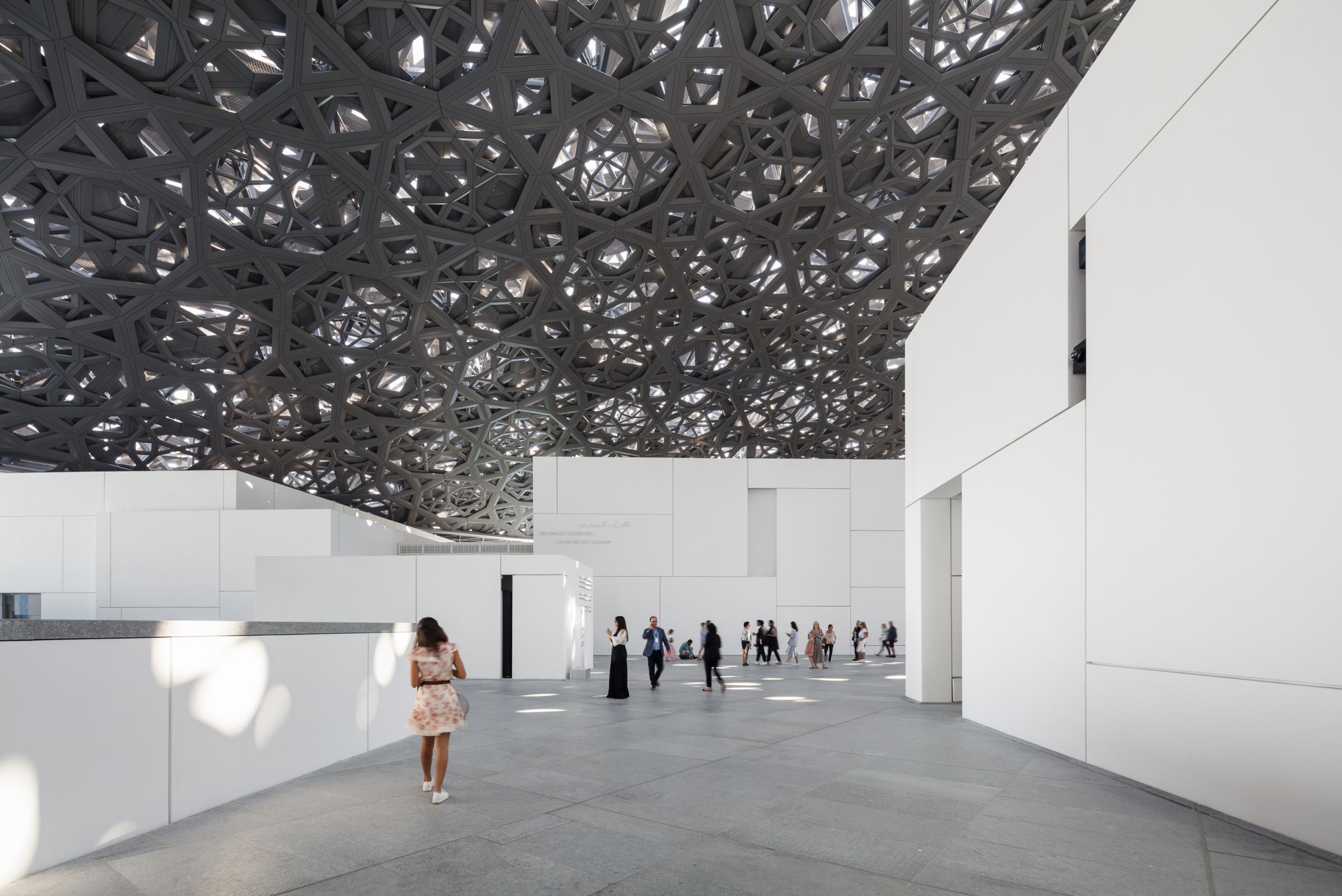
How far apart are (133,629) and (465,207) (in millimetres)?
19965

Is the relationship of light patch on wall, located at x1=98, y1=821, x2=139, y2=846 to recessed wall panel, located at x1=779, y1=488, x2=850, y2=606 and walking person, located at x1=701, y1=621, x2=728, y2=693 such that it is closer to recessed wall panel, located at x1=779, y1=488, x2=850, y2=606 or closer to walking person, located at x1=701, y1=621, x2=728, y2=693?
walking person, located at x1=701, y1=621, x2=728, y2=693

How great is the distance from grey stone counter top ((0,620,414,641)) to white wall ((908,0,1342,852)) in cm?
634

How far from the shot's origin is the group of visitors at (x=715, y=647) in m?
12.2

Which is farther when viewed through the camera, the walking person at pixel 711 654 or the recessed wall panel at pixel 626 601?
the recessed wall panel at pixel 626 601

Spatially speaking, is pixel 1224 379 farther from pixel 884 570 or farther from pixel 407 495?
pixel 407 495

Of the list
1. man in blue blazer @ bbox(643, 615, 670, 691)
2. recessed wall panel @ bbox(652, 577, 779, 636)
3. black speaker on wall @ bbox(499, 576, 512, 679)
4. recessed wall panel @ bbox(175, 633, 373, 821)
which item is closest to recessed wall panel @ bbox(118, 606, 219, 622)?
black speaker on wall @ bbox(499, 576, 512, 679)

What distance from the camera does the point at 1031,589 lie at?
8117mm

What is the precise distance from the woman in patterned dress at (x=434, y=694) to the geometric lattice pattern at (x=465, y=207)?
16.0m

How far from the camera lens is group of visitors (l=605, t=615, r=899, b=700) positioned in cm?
1220

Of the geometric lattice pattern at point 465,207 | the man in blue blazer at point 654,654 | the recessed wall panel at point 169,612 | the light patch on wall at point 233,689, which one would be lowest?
the recessed wall panel at point 169,612

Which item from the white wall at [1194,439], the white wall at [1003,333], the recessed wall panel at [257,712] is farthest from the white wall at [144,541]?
the white wall at [1194,439]

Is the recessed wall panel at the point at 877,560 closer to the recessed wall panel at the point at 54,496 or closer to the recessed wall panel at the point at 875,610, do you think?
the recessed wall panel at the point at 875,610

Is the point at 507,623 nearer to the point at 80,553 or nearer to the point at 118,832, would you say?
the point at 118,832

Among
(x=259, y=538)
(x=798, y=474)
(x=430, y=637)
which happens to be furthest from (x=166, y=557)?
(x=430, y=637)
